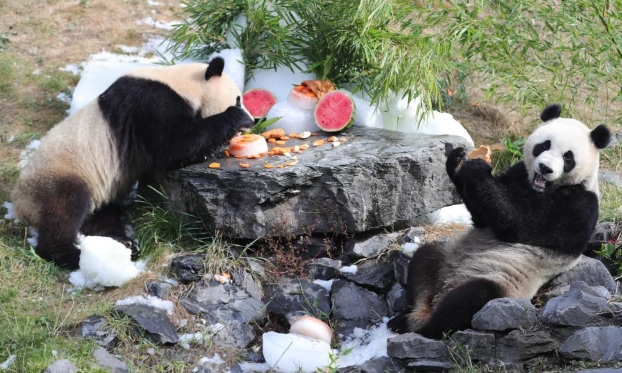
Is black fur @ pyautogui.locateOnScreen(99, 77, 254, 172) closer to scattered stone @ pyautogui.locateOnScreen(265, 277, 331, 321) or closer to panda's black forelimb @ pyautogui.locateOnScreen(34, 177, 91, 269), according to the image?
panda's black forelimb @ pyautogui.locateOnScreen(34, 177, 91, 269)

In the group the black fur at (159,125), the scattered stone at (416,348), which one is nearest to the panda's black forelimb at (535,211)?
the scattered stone at (416,348)

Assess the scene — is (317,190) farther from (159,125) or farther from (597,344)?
(597,344)

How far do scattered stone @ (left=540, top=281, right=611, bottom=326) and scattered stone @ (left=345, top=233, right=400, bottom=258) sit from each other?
6.39 ft

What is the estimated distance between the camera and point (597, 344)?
4707 mm

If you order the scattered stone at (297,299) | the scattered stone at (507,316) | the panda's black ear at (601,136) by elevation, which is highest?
the panda's black ear at (601,136)

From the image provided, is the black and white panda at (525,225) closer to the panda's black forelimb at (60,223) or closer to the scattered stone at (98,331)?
the scattered stone at (98,331)

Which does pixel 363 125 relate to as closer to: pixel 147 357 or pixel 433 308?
pixel 433 308

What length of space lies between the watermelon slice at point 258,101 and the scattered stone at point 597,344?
4.00 metres

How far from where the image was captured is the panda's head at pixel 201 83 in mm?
7012

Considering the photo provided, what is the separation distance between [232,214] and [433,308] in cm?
195

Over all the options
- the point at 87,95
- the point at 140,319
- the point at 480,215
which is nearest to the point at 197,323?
the point at 140,319

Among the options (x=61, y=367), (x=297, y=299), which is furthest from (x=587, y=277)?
(x=61, y=367)

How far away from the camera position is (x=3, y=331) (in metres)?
5.47

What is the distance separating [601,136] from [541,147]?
423mm
